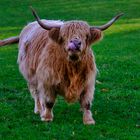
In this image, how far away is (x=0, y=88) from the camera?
44.8 ft

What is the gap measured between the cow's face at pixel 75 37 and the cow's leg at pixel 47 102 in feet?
2.90

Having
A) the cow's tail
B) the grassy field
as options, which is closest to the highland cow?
the grassy field

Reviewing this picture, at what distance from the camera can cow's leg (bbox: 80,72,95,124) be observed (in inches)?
389

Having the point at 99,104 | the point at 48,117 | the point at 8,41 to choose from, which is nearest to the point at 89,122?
the point at 48,117

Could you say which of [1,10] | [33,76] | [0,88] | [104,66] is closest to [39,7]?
[1,10]

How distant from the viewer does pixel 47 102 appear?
399 inches

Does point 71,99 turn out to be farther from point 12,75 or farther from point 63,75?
point 12,75

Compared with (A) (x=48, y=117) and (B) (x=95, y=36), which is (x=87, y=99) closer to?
(A) (x=48, y=117)

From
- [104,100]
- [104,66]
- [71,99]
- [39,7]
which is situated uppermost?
[71,99]

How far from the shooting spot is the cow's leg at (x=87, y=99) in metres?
9.88

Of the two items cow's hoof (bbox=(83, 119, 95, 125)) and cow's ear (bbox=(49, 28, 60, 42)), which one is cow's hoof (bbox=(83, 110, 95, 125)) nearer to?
cow's hoof (bbox=(83, 119, 95, 125))

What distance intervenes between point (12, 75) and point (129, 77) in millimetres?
3229

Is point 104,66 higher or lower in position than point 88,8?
higher

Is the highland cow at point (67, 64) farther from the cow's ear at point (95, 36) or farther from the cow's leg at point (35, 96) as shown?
the cow's leg at point (35, 96)
